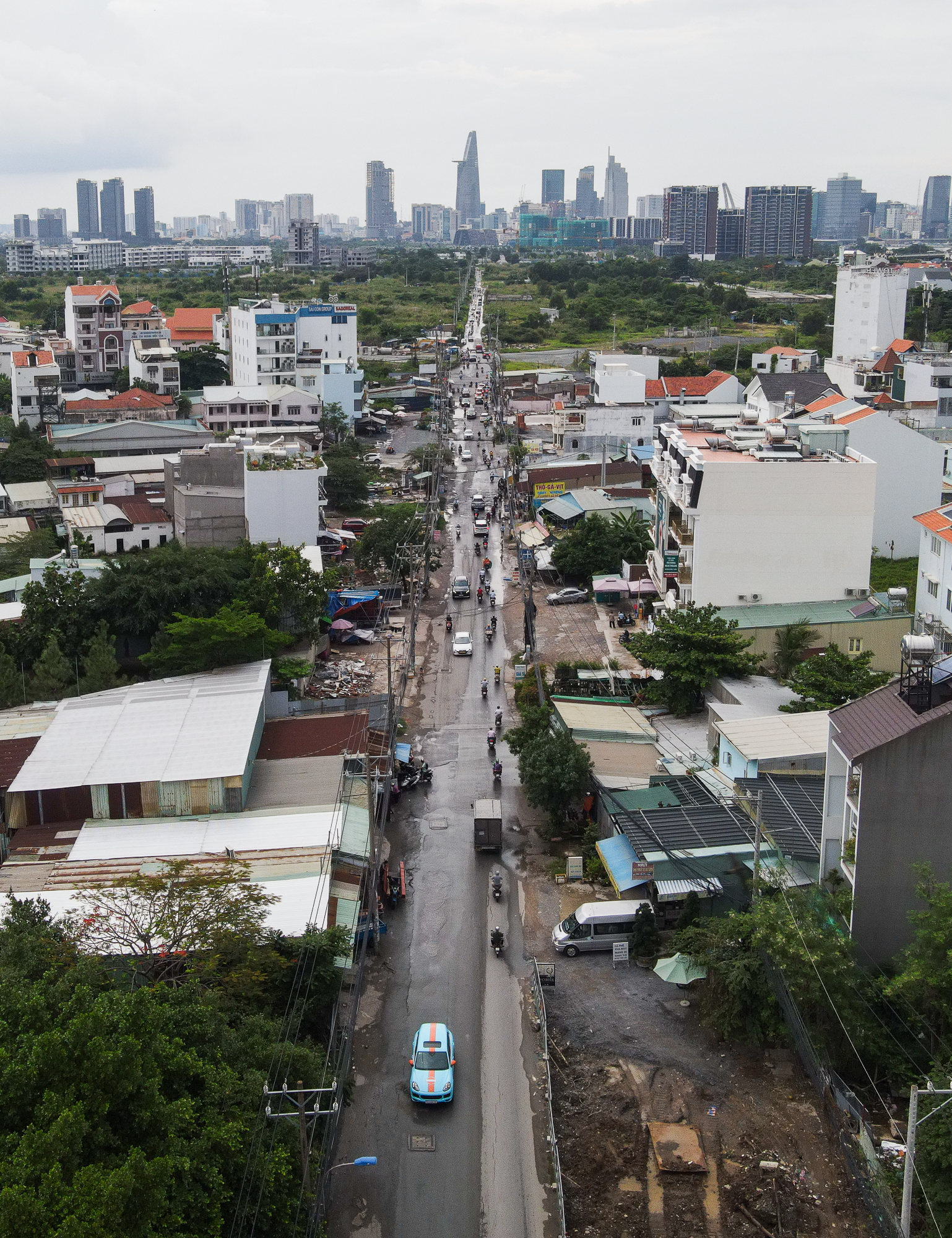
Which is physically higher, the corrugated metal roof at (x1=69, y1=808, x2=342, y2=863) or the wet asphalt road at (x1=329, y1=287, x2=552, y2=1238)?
the corrugated metal roof at (x1=69, y1=808, x2=342, y2=863)

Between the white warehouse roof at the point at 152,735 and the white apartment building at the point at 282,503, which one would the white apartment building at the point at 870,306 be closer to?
the white apartment building at the point at 282,503

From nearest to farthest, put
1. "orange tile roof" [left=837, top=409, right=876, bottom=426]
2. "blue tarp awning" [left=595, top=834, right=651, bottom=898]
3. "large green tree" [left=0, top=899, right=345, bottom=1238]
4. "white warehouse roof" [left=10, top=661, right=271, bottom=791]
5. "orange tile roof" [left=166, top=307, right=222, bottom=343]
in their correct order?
"large green tree" [left=0, top=899, right=345, bottom=1238]
"blue tarp awning" [left=595, top=834, right=651, bottom=898]
"white warehouse roof" [left=10, top=661, right=271, bottom=791]
"orange tile roof" [left=837, top=409, right=876, bottom=426]
"orange tile roof" [left=166, top=307, right=222, bottom=343]

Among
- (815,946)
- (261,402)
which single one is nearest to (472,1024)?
(815,946)

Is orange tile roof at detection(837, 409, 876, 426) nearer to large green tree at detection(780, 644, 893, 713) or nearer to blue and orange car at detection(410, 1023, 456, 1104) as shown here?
large green tree at detection(780, 644, 893, 713)

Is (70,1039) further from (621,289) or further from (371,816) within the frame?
(621,289)

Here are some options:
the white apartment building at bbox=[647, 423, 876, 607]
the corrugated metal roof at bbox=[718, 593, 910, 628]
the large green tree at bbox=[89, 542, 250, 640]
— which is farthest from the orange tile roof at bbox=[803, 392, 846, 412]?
the large green tree at bbox=[89, 542, 250, 640]

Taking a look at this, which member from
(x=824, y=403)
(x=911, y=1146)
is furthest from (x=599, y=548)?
(x=911, y=1146)
